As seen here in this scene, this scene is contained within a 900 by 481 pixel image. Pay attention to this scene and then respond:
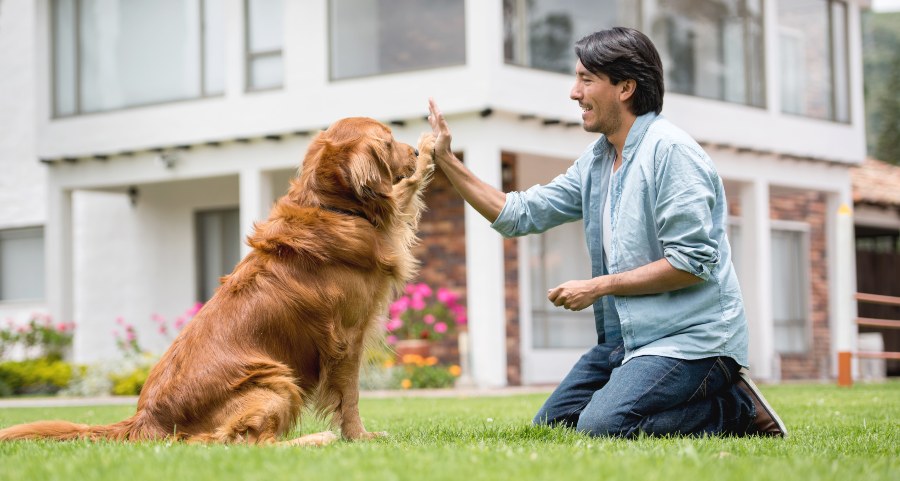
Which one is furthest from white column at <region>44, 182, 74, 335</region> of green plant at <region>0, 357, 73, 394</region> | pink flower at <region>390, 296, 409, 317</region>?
pink flower at <region>390, 296, 409, 317</region>

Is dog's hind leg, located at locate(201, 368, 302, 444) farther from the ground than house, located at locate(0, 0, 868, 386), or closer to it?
closer to it

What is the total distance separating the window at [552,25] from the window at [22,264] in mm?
9324

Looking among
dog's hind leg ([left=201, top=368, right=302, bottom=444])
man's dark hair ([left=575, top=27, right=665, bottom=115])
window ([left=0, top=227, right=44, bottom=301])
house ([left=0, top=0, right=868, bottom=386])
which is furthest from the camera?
window ([left=0, top=227, right=44, bottom=301])

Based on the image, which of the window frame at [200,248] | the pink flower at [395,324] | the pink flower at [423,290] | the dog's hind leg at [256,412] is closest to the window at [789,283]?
the pink flower at [423,290]

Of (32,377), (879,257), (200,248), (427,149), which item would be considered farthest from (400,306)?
(879,257)

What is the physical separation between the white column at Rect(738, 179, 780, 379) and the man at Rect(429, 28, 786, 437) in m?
10.2

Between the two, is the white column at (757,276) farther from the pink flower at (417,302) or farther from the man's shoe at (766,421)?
the man's shoe at (766,421)

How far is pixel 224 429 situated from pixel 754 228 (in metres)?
12.1

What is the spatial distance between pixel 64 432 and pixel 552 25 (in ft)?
32.8

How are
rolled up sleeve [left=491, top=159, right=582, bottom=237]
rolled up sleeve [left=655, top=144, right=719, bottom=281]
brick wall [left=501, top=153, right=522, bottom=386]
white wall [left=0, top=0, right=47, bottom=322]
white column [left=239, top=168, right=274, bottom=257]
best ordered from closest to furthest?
rolled up sleeve [left=655, top=144, right=719, bottom=281], rolled up sleeve [left=491, top=159, right=582, bottom=237], white column [left=239, top=168, right=274, bottom=257], brick wall [left=501, top=153, right=522, bottom=386], white wall [left=0, top=0, right=47, bottom=322]

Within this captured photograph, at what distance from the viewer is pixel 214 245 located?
1666cm

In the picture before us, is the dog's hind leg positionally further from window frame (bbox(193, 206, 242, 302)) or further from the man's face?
window frame (bbox(193, 206, 242, 302))

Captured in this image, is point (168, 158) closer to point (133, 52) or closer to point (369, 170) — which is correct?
point (133, 52)

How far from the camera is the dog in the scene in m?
4.63
